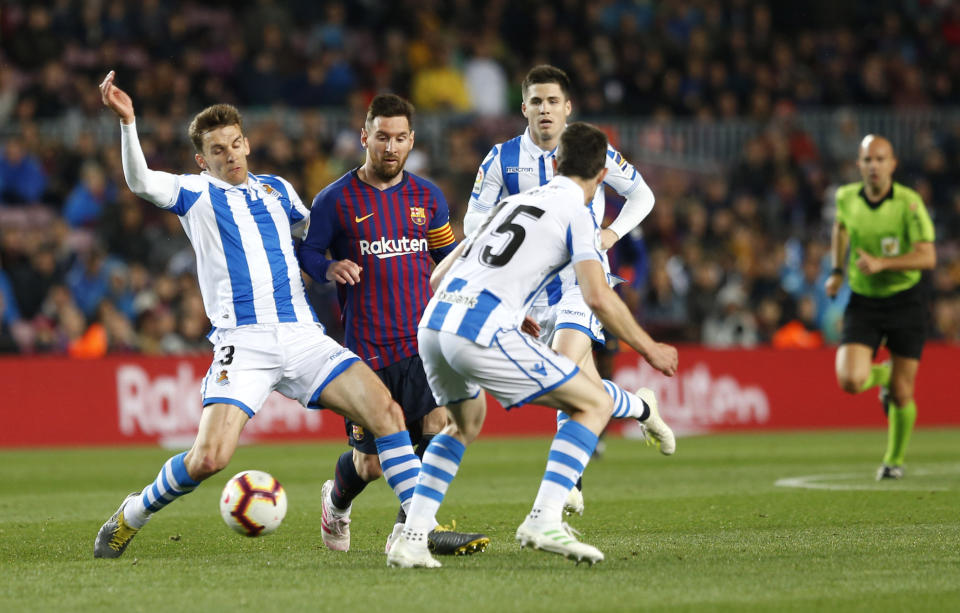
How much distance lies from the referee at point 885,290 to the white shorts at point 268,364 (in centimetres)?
520

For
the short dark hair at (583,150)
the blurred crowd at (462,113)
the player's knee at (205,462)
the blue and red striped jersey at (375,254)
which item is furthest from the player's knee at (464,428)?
the blurred crowd at (462,113)

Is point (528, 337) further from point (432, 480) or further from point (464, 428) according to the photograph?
point (432, 480)

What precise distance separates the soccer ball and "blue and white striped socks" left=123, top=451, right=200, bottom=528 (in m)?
0.20

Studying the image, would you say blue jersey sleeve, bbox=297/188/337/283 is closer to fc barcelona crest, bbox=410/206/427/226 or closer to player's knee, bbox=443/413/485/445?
fc barcelona crest, bbox=410/206/427/226

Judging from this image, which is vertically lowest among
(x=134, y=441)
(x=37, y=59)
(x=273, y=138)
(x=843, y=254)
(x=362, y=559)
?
(x=134, y=441)

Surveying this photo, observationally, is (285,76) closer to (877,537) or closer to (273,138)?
(273,138)

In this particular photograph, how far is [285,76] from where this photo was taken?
64.5 ft

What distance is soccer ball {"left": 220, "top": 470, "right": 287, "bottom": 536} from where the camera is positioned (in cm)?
646

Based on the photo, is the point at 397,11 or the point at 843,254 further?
the point at 397,11

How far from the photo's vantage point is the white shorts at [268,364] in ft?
21.6

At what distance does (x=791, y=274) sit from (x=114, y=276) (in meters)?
8.67

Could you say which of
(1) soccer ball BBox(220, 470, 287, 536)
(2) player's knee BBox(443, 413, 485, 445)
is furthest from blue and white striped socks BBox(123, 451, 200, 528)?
(2) player's knee BBox(443, 413, 485, 445)

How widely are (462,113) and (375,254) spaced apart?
41.5 feet

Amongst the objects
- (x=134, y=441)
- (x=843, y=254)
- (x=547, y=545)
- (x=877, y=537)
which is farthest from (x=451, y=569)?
(x=134, y=441)
